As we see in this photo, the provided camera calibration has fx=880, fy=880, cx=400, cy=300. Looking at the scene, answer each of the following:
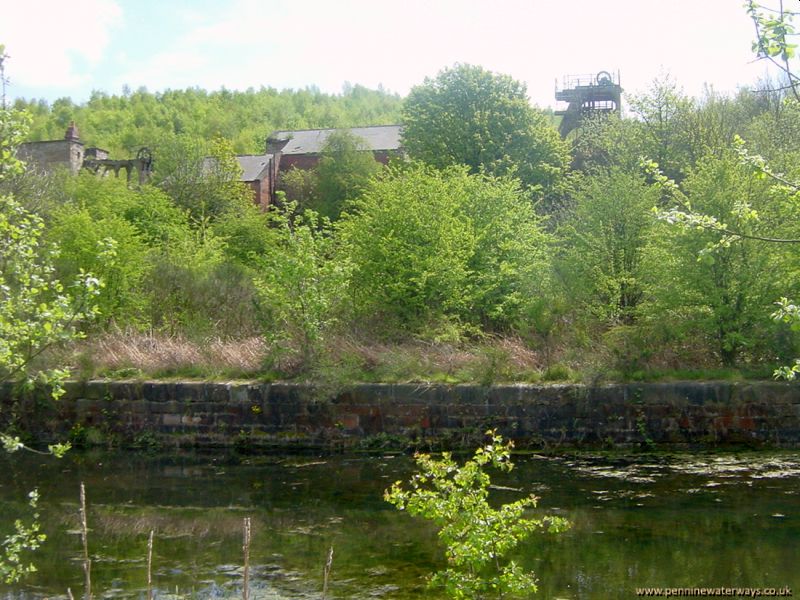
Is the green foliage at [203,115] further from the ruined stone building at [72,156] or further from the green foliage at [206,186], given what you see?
the green foliage at [206,186]

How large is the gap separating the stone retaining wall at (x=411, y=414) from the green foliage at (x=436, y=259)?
291cm

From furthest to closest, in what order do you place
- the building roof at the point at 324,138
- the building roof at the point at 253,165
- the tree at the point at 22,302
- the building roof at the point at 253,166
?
the building roof at the point at 324,138 → the building roof at the point at 253,165 → the building roof at the point at 253,166 → the tree at the point at 22,302

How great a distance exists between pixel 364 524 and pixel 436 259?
30.0 feet

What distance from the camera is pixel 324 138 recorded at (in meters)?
54.1

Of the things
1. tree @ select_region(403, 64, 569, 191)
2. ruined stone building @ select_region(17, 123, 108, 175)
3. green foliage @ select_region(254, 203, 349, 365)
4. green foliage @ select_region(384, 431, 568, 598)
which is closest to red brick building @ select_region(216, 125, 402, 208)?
tree @ select_region(403, 64, 569, 191)

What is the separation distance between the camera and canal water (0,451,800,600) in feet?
30.6

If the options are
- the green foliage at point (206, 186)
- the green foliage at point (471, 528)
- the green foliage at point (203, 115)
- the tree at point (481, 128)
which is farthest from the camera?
the green foliage at point (203, 115)

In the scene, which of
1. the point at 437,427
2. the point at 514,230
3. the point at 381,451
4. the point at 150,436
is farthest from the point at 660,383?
the point at 150,436

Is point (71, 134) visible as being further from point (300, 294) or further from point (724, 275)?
point (724, 275)

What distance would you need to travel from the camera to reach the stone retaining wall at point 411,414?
638 inches

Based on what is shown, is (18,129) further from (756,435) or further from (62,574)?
(756,435)

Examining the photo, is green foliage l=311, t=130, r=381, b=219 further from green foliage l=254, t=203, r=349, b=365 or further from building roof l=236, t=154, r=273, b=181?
green foliage l=254, t=203, r=349, b=365

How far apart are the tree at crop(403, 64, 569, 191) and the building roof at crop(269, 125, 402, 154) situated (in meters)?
14.2

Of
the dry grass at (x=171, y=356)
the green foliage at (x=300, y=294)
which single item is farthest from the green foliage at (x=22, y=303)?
the dry grass at (x=171, y=356)
